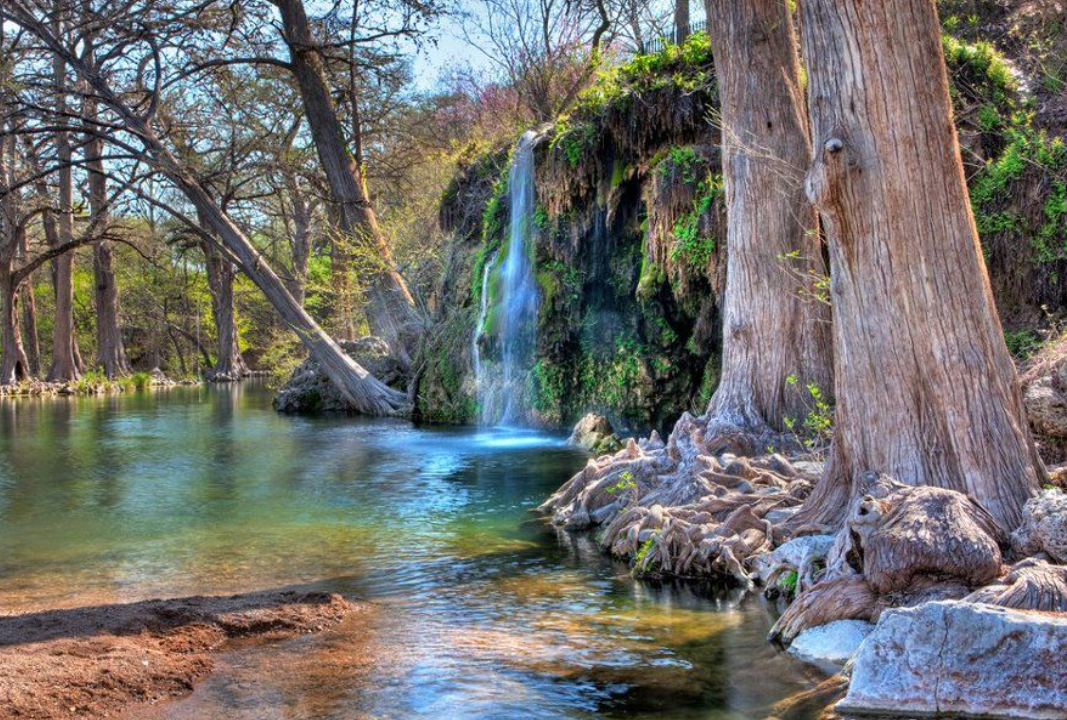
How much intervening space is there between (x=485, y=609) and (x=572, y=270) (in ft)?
42.2

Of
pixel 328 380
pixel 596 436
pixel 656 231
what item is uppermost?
pixel 656 231

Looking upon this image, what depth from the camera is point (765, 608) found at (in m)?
7.12

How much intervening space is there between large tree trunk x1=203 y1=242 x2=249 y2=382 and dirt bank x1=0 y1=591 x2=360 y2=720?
44949 mm

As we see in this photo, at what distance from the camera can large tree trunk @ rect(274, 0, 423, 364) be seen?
25266 mm

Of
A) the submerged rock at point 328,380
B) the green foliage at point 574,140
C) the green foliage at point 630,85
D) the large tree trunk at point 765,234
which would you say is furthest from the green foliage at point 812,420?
the submerged rock at point 328,380

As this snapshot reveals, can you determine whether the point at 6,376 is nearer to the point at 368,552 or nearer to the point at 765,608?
the point at 368,552

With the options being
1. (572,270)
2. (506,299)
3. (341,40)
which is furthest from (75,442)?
(341,40)

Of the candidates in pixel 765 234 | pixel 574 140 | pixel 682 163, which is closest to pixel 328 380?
pixel 574 140

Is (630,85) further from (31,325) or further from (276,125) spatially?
(31,325)

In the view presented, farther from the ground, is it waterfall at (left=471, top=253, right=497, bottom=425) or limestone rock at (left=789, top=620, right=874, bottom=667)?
waterfall at (left=471, top=253, right=497, bottom=425)

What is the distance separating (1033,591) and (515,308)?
15.8 m

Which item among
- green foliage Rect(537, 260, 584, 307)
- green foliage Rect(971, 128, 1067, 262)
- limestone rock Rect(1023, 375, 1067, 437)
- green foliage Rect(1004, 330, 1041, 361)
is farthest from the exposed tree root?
green foliage Rect(537, 260, 584, 307)

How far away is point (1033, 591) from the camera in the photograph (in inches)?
206

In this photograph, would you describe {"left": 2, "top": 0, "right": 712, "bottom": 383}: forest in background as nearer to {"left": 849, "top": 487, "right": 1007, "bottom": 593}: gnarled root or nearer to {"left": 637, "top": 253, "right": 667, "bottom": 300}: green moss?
{"left": 637, "top": 253, "right": 667, "bottom": 300}: green moss
